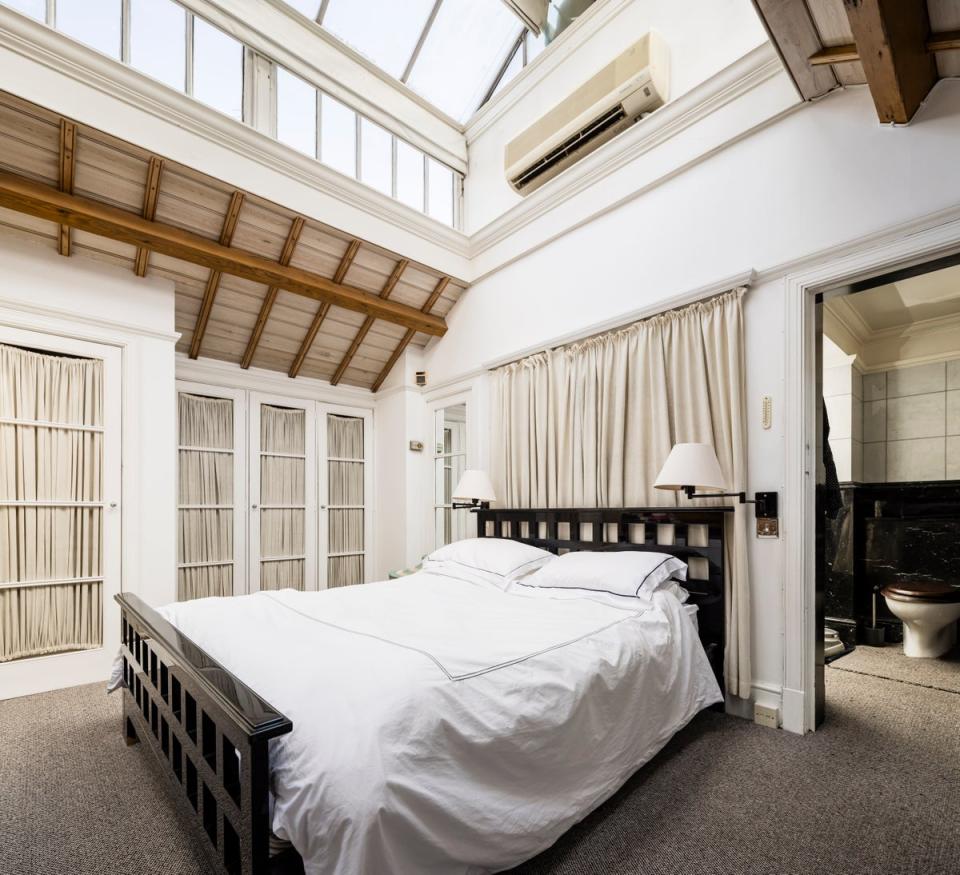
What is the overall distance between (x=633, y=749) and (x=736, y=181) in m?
2.66

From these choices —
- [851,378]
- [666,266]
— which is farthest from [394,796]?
[851,378]

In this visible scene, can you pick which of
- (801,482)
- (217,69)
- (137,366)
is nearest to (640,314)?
(801,482)

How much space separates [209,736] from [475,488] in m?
2.38

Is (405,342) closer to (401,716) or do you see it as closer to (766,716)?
(766,716)

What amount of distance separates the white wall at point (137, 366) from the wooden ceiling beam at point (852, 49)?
3.79 metres

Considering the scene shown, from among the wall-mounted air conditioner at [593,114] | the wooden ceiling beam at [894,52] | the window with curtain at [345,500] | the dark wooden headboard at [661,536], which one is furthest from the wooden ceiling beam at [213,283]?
the wooden ceiling beam at [894,52]

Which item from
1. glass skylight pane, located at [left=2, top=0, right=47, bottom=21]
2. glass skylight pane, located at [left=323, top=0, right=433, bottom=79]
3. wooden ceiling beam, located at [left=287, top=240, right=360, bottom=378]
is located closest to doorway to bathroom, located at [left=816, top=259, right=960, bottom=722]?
wooden ceiling beam, located at [left=287, top=240, right=360, bottom=378]

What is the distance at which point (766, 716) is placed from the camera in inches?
98.4

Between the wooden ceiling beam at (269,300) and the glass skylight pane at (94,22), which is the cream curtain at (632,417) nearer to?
the wooden ceiling beam at (269,300)

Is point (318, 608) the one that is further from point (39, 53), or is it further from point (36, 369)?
point (39, 53)

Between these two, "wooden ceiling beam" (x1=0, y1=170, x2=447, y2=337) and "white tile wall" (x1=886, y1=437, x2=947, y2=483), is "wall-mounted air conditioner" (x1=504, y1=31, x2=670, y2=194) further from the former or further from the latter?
"white tile wall" (x1=886, y1=437, x2=947, y2=483)

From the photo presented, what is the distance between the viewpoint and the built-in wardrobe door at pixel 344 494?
4.95 meters

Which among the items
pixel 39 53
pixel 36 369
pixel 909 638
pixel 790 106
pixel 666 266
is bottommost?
pixel 909 638

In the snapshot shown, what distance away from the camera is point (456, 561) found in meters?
3.37
